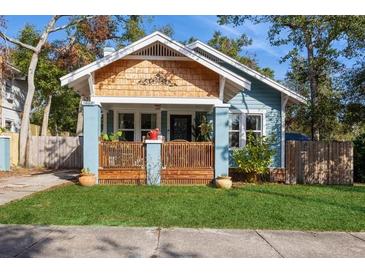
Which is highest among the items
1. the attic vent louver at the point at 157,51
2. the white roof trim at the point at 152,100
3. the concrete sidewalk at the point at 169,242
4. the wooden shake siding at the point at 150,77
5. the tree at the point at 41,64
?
the tree at the point at 41,64

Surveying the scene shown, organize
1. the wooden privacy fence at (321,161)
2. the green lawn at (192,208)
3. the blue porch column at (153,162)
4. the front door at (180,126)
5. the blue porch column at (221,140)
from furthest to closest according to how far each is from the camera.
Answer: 1. the front door at (180,126)
2. the wooden privacy fence at (321,161)
3. the blue porch column at (221,140)
4. the blue porch column at (153,162)
5. the green lawn at (192,208)

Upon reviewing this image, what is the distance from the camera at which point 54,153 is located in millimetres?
21781

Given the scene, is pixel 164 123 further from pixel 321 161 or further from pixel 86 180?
pixel 321 161

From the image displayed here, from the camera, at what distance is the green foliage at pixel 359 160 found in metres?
15.6

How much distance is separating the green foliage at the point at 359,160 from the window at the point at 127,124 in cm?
Answer: 917

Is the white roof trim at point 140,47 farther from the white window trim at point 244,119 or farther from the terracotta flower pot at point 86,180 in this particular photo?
the white window trim at point 244,119

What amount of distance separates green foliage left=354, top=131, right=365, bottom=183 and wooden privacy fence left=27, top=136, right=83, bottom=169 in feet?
44.6

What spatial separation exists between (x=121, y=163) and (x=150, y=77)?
9.65 ft

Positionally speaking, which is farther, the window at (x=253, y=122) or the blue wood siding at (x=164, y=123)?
the blue wood siding at (x=164, y=123)

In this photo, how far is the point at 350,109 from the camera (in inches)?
642

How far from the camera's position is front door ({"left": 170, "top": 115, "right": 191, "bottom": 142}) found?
1714cm

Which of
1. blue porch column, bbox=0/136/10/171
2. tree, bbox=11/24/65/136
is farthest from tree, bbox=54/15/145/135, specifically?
blue porch column, bbox=0/136/10/171

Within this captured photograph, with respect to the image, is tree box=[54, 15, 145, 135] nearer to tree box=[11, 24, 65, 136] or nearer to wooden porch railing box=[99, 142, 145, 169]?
tree box=[11, 24, 65, 136]

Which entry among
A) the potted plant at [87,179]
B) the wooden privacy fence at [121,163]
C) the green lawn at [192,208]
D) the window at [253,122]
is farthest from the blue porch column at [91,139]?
the window at [253,122]
